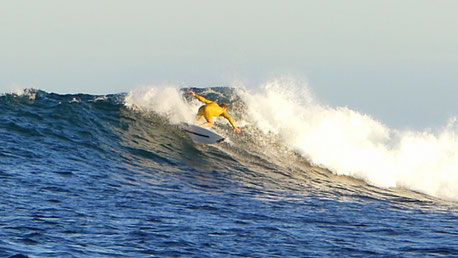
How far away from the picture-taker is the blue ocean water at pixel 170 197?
38.9 feet

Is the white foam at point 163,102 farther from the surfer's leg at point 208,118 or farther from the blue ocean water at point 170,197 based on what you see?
the surfer's leg at point 208,118

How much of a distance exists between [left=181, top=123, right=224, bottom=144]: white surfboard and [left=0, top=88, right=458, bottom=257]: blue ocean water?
24cm

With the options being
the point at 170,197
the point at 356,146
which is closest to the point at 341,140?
the point at 356,146

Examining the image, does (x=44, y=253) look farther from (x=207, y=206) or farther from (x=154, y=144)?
(x=154, y=144)

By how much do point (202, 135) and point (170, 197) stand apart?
6.40m

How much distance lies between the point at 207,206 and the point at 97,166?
15.4 feet

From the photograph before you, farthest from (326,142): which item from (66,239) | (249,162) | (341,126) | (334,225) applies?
(66,239)

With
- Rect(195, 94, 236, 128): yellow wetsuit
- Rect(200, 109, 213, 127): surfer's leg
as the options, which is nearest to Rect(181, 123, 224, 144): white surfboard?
Rect(200, 109, 213, 127): surfer's leg

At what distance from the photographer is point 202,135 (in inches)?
861

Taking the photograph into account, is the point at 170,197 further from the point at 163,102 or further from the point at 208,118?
the point at 163,102

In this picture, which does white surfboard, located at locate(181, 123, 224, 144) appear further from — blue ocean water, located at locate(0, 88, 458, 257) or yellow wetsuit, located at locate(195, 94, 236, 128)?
yellow wetsuit, located at locate(195, 94, 236, 128)

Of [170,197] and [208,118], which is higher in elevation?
[208,118]

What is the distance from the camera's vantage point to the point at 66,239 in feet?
37.0

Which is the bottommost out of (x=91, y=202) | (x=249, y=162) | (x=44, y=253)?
(x=44, y=253)
